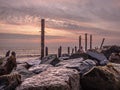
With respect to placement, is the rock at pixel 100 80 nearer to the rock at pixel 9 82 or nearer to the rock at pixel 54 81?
the rock at pixel 54 81

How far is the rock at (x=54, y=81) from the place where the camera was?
26.6 ft

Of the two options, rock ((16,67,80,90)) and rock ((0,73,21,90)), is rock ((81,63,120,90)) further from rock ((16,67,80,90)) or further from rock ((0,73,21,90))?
rock ((0,73,21,90))

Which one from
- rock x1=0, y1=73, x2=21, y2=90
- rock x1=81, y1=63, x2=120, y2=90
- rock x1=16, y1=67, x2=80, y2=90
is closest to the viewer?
rock x1=16, y1=67, x2=80, y2=90

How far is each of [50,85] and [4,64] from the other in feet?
26.5

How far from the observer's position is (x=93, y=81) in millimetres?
10953

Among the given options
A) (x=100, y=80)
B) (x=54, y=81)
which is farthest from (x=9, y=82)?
(x=100, y=80)

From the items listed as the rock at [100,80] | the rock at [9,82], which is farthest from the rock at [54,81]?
the rock at [100,80]

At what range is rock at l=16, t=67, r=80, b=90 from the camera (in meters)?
8.11

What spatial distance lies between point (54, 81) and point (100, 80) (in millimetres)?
3084

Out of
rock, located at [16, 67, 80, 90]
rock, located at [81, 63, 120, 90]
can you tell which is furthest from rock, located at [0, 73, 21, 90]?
rock, located at [81, 63, 120, 90]

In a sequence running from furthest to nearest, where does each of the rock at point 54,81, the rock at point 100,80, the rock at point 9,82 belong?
the rock at point 100,80
the rock at point 9,82
the rock at point 54,81

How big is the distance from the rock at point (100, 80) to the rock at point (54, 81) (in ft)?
4.06

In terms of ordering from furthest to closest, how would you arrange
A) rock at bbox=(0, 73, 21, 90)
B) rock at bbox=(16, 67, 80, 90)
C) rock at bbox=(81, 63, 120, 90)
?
rock at bbox=(81, 63, 120, 90), rock at bbox=(0, 73, 21, 90), rock at bbox=(16, 67, 80, 90)

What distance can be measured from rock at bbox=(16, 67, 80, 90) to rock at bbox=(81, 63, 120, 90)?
4.06ft
